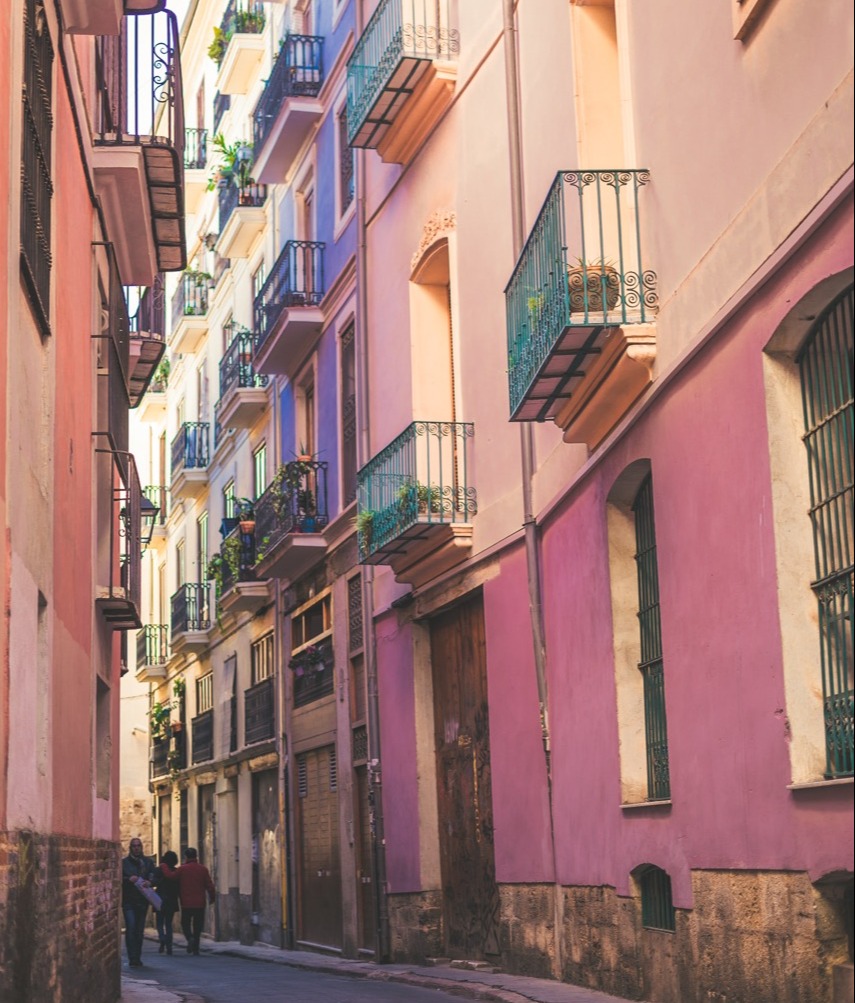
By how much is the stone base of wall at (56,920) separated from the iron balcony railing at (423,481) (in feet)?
15.1

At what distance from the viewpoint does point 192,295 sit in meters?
34.9

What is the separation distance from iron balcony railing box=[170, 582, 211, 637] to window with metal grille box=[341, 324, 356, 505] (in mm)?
11086

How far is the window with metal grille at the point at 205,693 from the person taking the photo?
3275 cm

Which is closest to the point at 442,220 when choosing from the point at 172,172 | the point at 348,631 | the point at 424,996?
the point at 172,172

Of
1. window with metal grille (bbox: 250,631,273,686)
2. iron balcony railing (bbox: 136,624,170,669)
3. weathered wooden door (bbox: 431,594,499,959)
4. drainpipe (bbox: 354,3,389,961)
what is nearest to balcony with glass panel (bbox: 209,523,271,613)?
window with metal grille (bbox: 250,631,273,686)

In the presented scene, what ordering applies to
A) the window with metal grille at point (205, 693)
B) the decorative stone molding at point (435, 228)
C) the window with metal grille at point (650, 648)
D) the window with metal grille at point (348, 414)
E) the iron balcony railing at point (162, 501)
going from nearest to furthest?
the window with metal grille at point (650, 648) → the decorative stone molding at point (435, 228) → the window with metal grille at point (348, 414) → the window with metal grille at point (205, 693) → the iron balcony railing at point (162, 501)

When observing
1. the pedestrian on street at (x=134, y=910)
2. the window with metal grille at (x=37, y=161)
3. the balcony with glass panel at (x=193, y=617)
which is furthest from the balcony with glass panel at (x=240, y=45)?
the window with metal grille at (x=37, y=161)

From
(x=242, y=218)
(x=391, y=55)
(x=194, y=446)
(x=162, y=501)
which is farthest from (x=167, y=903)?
(x=162, y=501)

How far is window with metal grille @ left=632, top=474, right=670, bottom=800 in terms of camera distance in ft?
38.8

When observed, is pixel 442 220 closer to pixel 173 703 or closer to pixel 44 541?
pixel 44 541

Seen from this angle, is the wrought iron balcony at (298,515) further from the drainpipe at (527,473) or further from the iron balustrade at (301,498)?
the drainpipe at (527,473)

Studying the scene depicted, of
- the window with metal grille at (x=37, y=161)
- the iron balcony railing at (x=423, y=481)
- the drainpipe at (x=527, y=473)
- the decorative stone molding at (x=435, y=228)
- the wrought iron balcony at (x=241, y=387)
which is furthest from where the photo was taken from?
the wrought iron balcony at (x=241, y=387)

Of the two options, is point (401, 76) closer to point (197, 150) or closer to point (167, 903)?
point (167, 903)

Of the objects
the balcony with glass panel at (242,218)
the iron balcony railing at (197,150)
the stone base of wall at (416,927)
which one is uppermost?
the iron balcony railing at (197,150)
